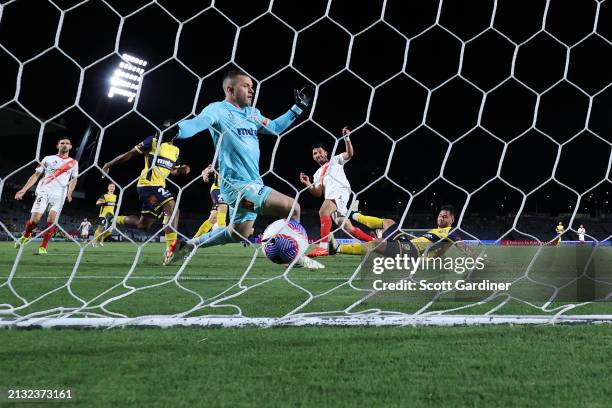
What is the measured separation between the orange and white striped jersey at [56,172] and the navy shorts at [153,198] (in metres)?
0.71

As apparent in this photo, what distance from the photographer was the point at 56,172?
5.63m

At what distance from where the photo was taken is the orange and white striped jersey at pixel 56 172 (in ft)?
17.2

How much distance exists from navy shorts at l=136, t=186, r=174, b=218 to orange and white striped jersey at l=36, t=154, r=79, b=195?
0.71 meters

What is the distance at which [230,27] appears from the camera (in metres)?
3.79

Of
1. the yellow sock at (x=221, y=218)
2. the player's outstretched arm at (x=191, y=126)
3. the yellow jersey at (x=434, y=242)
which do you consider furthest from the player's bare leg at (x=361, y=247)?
the player's outstretched arm at (x=191, y=126)

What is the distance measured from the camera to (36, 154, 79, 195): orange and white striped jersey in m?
5.24

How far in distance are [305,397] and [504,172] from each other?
1576 cm

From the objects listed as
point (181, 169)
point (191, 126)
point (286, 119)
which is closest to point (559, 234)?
point (286, 119)

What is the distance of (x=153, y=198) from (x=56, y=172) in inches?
44.9

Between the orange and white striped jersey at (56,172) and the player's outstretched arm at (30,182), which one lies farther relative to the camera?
the orange and white striped jersey at (56,172)

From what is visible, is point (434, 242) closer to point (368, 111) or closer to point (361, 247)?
point (361, 247)

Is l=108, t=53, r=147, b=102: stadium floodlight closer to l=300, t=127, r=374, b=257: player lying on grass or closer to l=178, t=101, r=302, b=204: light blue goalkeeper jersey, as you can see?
l=178, t=101, r=302, b=204: light blue goalkeeper jersey

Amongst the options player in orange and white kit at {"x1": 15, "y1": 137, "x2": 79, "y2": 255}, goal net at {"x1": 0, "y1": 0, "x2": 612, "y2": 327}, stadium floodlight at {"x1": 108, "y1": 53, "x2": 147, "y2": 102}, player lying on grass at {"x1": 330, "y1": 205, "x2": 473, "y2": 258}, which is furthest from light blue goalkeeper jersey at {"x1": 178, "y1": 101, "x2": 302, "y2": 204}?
player in orange and white kit at {"x1": 15, "y1": 137, "x2": 79, "y2": 255}

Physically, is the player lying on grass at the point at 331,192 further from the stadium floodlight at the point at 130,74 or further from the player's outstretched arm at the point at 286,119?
the stadium floodlight at the point at 130,74
